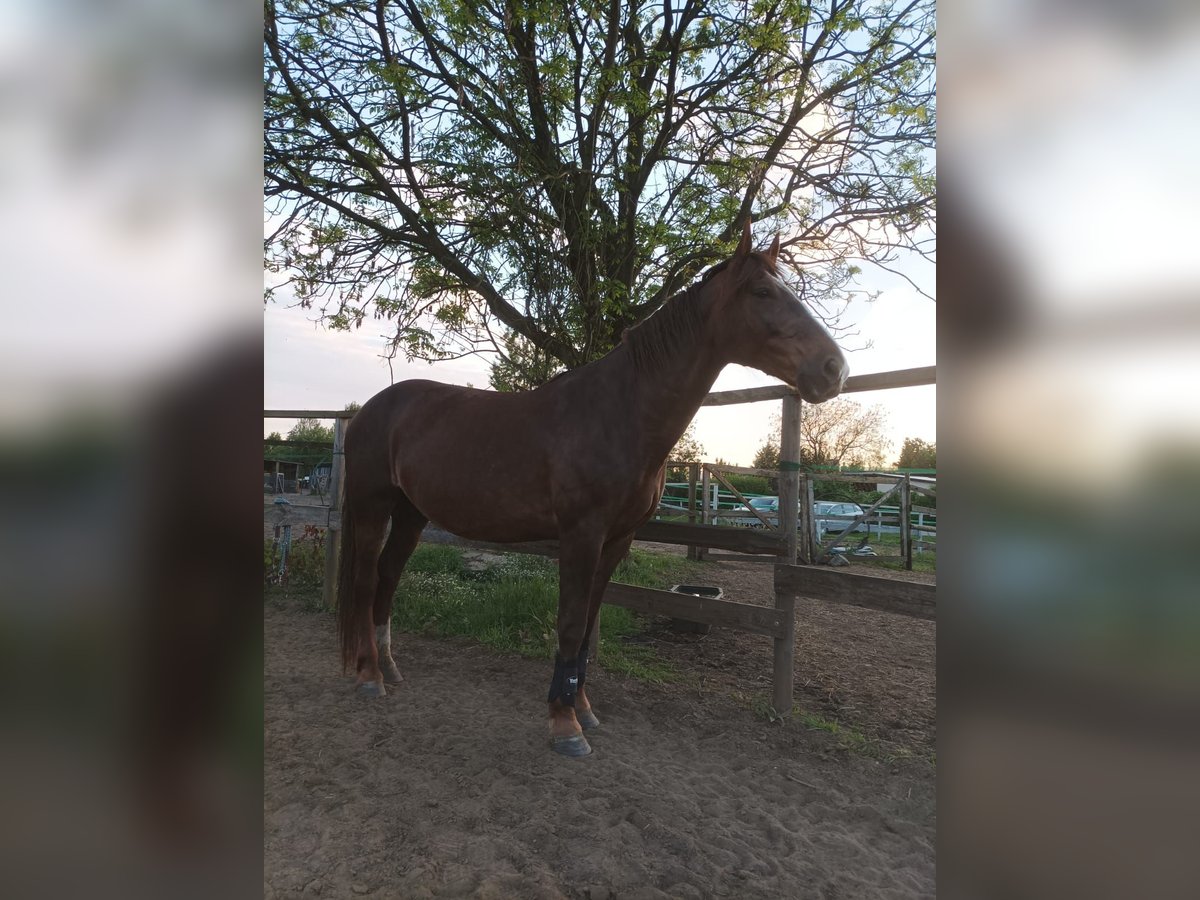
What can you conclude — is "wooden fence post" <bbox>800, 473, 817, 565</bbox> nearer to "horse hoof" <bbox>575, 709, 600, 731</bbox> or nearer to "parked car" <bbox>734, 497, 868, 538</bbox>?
"parked car" <bbox>734, 497, 868, 538</bbox>

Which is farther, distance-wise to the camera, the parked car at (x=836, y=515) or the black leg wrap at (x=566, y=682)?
the parked car at (x=836, y=515)

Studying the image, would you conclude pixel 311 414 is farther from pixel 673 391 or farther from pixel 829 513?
pixel 829 513

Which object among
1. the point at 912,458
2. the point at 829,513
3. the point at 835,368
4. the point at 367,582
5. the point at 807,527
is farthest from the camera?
the point at 912,458

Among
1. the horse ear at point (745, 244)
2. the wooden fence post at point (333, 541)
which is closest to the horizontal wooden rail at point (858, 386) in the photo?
the horse ear at point (745, 244)

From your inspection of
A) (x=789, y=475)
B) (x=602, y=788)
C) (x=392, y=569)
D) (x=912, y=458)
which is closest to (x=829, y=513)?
(x=912, y=458)

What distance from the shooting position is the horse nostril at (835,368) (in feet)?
7.56

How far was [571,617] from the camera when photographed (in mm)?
2799

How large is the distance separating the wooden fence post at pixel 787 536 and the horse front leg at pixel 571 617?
1.10m

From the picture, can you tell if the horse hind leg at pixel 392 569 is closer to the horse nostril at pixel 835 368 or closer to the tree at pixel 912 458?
the horse nostril at pixel 835 368

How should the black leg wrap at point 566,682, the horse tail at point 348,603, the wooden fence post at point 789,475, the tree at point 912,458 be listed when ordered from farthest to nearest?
the tree at point 912,458
the horse tail at point 348,603
the wooden fence post at point 789,475
the black leg wrap at point 566,682

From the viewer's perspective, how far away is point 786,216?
17.1 ft

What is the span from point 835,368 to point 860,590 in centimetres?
116
